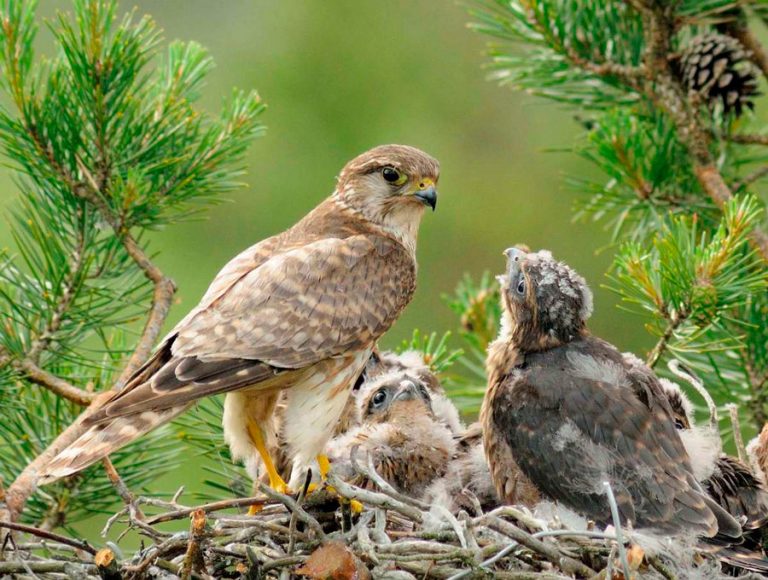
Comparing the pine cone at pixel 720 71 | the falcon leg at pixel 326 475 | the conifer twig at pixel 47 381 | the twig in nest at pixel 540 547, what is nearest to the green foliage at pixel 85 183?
the conifer twig at pixel 47 381

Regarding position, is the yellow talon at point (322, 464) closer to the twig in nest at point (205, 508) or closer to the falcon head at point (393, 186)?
the twig in nest at point (205, 508)

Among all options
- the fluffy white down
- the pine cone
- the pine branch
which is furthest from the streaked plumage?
the pine branch

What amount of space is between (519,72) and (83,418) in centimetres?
236

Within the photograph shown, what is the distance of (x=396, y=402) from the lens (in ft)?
16.7

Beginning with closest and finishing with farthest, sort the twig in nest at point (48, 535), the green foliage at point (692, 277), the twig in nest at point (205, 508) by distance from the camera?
the twig in nest at point (48, 535) < the twig in nest at point (205, 508) < the green foliage at point (692, 277)

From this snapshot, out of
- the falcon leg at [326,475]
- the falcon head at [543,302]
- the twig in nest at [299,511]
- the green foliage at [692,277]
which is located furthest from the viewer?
the falcon head at [543,302]

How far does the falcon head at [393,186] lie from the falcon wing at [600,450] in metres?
0.86

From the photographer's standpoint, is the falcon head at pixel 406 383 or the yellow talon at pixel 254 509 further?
the falcon head at pixel 406 383

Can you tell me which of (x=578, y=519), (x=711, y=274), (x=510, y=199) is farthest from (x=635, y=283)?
(x=510, y=199)

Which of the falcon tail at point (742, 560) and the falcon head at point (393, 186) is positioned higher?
the falcon head at point (393, 186)

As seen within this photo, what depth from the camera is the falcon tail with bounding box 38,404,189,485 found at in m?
3.79

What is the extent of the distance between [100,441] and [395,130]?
593 centimetres

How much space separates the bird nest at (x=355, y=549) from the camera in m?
3.66

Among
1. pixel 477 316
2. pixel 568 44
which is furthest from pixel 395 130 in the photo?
pixel 568 44
